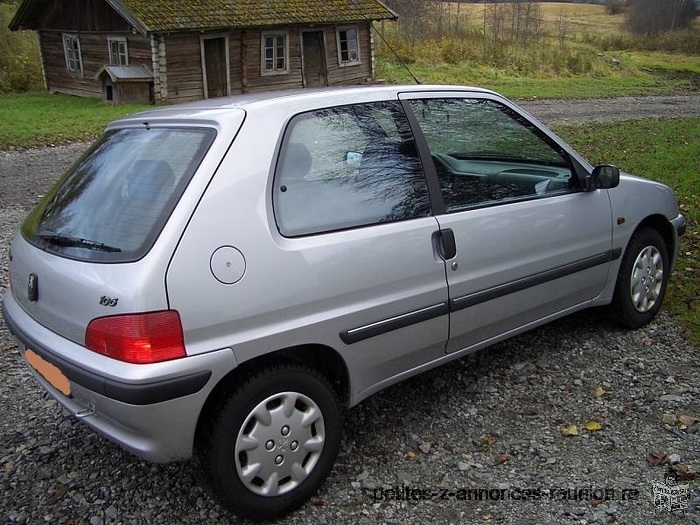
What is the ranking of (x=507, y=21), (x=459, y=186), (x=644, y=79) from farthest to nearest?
(x=507, y=21), (x=644, y=79), (x=459, y=186)

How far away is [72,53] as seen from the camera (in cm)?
2434

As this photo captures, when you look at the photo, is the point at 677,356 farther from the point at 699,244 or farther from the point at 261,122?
the point at 261,122

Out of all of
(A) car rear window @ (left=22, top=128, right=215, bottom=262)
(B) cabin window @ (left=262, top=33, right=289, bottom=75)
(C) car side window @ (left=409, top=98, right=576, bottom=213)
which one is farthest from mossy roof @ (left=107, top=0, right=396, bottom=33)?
(A) car rear window @ (left=22, top=128, right=215, bottom=262)

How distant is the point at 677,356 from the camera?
454 centimetres

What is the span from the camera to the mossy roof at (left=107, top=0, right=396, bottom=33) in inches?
820

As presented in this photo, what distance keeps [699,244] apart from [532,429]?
399 centimetres

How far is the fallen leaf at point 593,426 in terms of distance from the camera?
372cm

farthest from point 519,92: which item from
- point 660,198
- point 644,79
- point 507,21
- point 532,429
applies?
point 532,429

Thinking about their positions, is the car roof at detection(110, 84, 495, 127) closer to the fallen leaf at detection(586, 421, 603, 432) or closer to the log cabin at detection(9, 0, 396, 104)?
the fallen leaf at detection(586, 421, 603, 432)

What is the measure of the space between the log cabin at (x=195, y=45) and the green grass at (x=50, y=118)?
122 cm

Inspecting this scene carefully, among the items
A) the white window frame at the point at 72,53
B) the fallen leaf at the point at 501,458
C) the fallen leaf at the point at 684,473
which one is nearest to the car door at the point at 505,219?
the fallen leaf at the point at 501,458

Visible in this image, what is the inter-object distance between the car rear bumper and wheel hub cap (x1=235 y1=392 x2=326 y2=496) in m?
0.24

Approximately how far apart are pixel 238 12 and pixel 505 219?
21.0 metres

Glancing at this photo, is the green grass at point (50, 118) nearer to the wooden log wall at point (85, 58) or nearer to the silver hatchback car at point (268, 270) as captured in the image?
the wooden log wall at point (85, 58)
